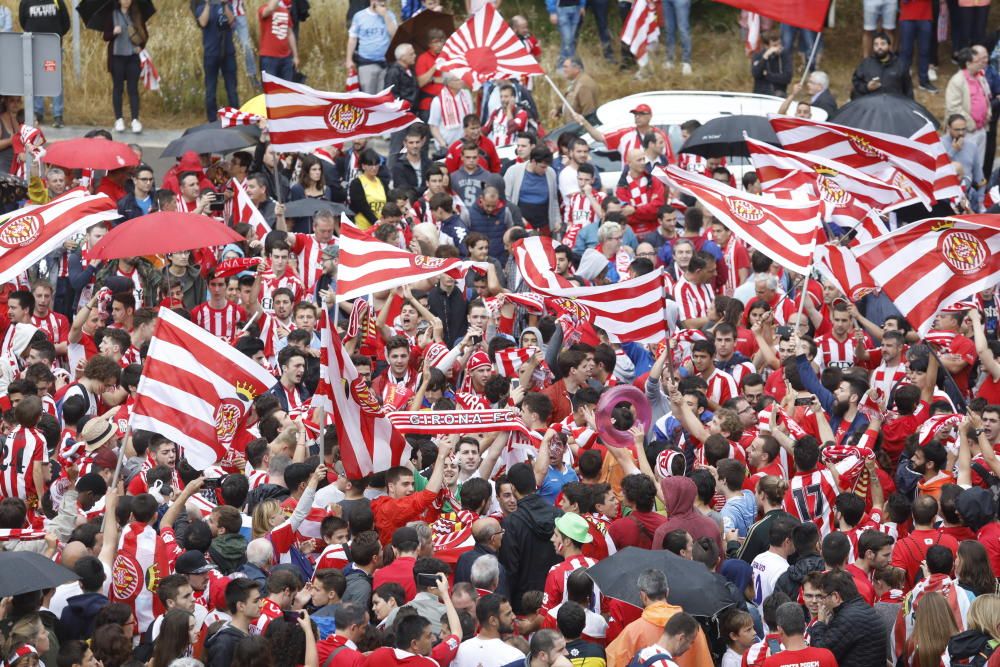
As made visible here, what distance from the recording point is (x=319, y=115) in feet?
55.0

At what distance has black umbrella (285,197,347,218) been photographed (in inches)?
709

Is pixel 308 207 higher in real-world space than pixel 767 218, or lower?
lower

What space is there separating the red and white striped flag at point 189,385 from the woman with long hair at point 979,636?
16.6ft

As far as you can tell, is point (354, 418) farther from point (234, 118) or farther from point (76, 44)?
point (76, 44)

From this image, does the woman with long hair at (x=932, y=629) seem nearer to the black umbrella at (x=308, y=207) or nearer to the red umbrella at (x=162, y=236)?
the red umbrella at (x=162, y=236)

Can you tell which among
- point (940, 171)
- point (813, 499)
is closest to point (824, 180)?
point (940, 171)

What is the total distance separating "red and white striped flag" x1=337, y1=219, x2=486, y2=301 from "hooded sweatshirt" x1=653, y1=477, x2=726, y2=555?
3.13 metres

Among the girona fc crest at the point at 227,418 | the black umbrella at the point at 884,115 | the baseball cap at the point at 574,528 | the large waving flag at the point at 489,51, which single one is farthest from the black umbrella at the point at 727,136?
the baseball cap at the point at 574,528

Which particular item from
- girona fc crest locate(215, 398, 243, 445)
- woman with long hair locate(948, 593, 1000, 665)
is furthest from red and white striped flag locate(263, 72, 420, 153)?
woman with long hair locate(948, 593, 1000, 665)

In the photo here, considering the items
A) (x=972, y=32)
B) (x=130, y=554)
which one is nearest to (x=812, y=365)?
(x=130, y=554)

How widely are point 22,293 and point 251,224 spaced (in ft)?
10.4

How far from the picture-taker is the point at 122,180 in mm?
19047

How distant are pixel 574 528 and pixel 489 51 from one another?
10643 mm

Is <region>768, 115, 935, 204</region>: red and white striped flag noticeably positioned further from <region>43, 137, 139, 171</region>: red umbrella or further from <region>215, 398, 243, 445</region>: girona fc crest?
<region>43, 137, 139, 171</region>: red umbrella
